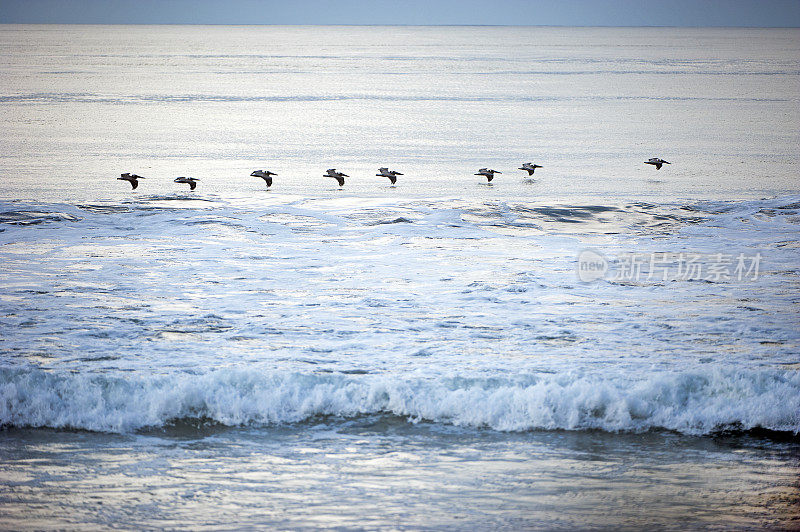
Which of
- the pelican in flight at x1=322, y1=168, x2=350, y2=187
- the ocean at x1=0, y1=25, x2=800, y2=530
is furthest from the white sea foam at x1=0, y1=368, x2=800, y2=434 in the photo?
the pelican in flight at x1=322, y1=168, x2=350, y2=187

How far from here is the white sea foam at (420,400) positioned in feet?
30.0

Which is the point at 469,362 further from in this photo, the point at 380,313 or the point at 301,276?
the point at 301,276

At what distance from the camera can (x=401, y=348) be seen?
11.2 metres

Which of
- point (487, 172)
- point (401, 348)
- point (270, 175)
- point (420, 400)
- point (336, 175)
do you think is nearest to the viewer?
point (420, 400)

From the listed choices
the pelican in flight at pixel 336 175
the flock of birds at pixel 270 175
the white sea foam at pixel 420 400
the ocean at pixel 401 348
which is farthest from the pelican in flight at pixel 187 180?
the white sea foam at pixel 420 400

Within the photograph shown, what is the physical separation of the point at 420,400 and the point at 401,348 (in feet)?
5.88

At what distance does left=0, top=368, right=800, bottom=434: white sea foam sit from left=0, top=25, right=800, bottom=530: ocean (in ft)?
0.12

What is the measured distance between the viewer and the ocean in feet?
24.7

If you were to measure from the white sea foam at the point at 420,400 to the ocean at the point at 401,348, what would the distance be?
0.12ft

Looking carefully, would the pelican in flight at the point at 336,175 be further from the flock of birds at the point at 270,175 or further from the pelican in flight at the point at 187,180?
the pelican in flight at the point at 187,180

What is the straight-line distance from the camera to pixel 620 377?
10023mm

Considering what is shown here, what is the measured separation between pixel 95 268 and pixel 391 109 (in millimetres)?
40219

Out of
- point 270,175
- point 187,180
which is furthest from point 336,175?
point 187,180

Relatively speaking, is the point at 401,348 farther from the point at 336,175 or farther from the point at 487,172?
the point at 487,172
